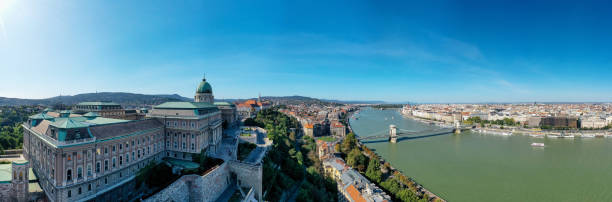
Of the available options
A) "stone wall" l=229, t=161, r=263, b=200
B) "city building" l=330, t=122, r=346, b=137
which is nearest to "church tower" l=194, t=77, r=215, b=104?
"stone wall" l=229, t=161, r=263, b=200

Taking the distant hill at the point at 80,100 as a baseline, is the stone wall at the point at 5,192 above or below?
below

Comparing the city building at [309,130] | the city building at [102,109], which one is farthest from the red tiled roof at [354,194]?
the city building at [309,130]

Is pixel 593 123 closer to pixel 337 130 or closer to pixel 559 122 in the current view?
pixel 559 122

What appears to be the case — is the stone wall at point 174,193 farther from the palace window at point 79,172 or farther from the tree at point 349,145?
the tree at point 349,145

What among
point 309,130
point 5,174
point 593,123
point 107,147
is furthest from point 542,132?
point 5,174

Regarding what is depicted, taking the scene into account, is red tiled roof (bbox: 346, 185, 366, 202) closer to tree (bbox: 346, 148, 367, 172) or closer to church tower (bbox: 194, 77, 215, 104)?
tree (bbox: 346, 148, 367, 172)

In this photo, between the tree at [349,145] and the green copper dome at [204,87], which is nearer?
the green copper dome at [204,87]
